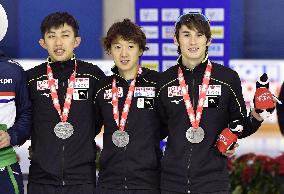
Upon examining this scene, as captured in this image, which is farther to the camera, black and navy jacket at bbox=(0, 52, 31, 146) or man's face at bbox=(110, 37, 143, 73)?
man's face at bbox=(110, 37, 143, 73)

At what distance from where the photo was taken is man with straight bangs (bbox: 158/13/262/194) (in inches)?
176

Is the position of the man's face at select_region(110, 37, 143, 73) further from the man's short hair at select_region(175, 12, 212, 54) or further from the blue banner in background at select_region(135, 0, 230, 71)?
the blue banner in background at select_region(135, 0, 230, 71)

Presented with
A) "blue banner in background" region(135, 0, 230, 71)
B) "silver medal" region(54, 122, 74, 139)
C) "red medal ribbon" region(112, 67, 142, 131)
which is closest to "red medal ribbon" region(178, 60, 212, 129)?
"red medal ribbon" region(112, 67, 142, 131)

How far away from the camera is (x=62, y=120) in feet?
15.4

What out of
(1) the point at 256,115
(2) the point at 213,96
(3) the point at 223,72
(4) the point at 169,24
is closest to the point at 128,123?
(2) the point at 213,96

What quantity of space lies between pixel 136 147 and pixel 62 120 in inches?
20.3

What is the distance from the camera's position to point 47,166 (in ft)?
15.5

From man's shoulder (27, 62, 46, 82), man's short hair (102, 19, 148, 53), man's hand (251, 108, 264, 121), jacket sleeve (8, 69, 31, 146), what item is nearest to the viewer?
man's hand (251, 108, 264, 121)

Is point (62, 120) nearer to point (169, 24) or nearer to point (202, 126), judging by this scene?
point (202, 126)

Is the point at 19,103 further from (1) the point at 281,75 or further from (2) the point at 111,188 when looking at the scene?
(1) the point at 281,75

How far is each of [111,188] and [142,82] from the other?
0.72 meters

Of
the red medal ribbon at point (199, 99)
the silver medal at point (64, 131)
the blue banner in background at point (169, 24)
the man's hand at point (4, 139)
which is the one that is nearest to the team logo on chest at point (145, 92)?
the red medal ribbon at point (199, 99)

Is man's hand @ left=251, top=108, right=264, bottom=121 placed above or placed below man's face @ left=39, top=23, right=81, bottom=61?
below

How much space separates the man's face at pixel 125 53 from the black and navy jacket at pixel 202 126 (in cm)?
30
